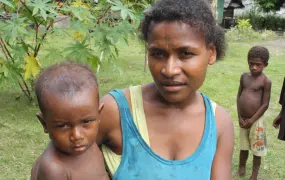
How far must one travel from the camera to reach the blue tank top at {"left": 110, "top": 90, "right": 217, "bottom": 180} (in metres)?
1.40

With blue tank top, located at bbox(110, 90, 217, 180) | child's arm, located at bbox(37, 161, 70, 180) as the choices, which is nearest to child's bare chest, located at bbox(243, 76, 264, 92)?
blue tank top, located at bbox(110, 90, 217, 180)

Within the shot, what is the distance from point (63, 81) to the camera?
141 centimetres

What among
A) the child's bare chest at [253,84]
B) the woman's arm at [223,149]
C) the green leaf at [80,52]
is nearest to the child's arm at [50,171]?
the woman's arm at [223,149]

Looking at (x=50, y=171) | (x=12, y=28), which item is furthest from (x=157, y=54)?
(x=12, y=28)

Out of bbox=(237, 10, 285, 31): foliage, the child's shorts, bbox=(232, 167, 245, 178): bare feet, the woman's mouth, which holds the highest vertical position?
the woman's mouth

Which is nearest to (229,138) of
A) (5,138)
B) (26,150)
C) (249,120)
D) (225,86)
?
(249,120)

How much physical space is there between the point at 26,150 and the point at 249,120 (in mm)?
2537

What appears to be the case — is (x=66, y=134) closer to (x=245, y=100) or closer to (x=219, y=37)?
(x=219, y=37)

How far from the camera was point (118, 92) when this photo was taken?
1493 millimetres

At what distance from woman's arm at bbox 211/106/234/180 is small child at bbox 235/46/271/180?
2.68 metres

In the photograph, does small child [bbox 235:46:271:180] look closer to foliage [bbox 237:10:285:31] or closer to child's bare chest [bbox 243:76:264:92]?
child's bare chest [bbox 243:76:264:92]

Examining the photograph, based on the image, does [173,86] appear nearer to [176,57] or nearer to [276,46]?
[176,57]

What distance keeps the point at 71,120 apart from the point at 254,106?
125 inches

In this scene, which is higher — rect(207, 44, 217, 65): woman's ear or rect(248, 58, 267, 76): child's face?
rect(207, 44, 217, 65): woman's ear
